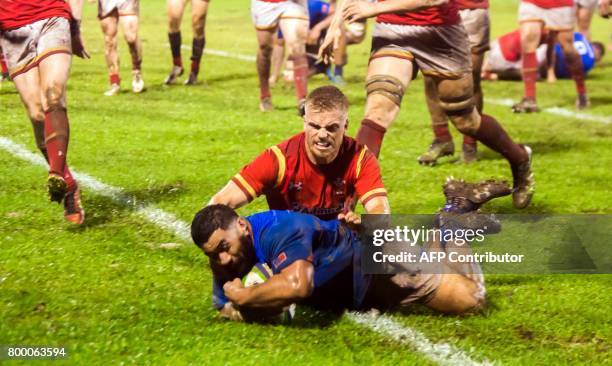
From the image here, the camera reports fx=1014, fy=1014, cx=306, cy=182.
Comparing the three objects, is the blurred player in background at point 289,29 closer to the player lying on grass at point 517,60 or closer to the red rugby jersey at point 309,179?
the player lying on grass at point 517,60

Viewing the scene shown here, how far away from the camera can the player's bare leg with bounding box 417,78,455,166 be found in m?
9.44

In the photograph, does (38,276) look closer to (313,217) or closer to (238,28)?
(313,217)

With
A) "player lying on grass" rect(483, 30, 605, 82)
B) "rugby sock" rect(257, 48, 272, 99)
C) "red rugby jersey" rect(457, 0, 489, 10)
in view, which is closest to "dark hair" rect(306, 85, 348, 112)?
"red rugby jersey" rect(457, 0, 489, 10)

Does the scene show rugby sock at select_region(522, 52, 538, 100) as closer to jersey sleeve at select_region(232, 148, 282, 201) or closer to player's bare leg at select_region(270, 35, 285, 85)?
player's bare leg at select_region(270, 35, 285, 85)

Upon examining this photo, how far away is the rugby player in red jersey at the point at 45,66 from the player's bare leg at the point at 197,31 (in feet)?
23.3

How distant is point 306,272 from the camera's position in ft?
15.5

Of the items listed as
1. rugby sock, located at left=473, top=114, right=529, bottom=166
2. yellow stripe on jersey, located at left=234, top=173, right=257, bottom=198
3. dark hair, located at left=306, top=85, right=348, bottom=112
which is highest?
dark hair, located at left=306, top=85, right=348, bottom=112

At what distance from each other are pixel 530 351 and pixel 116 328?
200 cm

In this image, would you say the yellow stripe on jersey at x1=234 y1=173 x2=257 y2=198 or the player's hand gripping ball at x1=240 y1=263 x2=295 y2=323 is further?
the yellow stripe on jersey at x1=234 y1=173 x2=257 y2=198

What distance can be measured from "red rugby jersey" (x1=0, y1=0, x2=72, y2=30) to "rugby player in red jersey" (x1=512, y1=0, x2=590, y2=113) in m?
6.77

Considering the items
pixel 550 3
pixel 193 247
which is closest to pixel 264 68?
pixel 550 3

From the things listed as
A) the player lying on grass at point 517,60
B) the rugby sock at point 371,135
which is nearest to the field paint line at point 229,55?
the player lying on grass at point 517,60

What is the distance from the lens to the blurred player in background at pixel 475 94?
9.47m

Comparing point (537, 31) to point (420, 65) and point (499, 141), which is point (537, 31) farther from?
point (420, 65)
